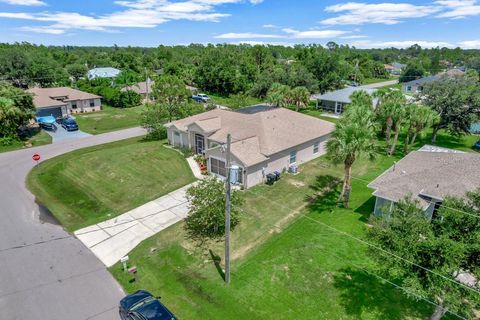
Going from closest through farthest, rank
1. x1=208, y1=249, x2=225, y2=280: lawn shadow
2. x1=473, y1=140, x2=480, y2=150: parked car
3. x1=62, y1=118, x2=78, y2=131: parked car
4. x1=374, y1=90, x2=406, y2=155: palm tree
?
x1=208, y1=249, x2=225, y2=280: lawn shadow
x1=374, y1=90, x2=406, y2=155: palm tree
x1=473, y1=140, x2=480, y2=150: parked car
x1=62, y1=118, x2=78, y2=131: parked car

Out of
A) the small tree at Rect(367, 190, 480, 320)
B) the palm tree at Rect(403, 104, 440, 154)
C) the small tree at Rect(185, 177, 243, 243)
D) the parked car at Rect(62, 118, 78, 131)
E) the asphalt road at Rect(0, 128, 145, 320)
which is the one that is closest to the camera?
the small tree at Rect(367, 190, 480, 320)

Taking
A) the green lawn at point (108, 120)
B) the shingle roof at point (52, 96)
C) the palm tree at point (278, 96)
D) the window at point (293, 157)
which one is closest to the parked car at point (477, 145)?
the window at point (293, 157)

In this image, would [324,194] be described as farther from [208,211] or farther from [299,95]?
[299,95]

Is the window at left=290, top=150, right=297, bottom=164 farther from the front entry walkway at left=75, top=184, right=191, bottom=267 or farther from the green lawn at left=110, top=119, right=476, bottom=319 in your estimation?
the front entry walkway at left=75, top=184, right=191, bottom=267

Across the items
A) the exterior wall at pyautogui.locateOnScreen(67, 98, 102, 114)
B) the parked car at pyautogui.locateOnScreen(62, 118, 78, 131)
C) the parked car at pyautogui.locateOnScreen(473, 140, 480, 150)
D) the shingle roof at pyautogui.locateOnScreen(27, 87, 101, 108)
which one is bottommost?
the parked car at pyautogui.locateOnScreen(473, 140, 480, 150)

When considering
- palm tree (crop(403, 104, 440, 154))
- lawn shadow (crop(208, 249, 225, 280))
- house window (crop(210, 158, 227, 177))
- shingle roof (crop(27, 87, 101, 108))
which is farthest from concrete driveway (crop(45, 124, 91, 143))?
palm tree (crop(403, 104, 440, 154))

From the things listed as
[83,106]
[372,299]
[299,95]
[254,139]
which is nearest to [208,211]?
[372,299]

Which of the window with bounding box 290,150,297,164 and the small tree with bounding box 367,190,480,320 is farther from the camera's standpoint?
the window with bounding box 290,150,297,164

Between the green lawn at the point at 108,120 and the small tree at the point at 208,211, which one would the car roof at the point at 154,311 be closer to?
the small tree at the point at 208,211
